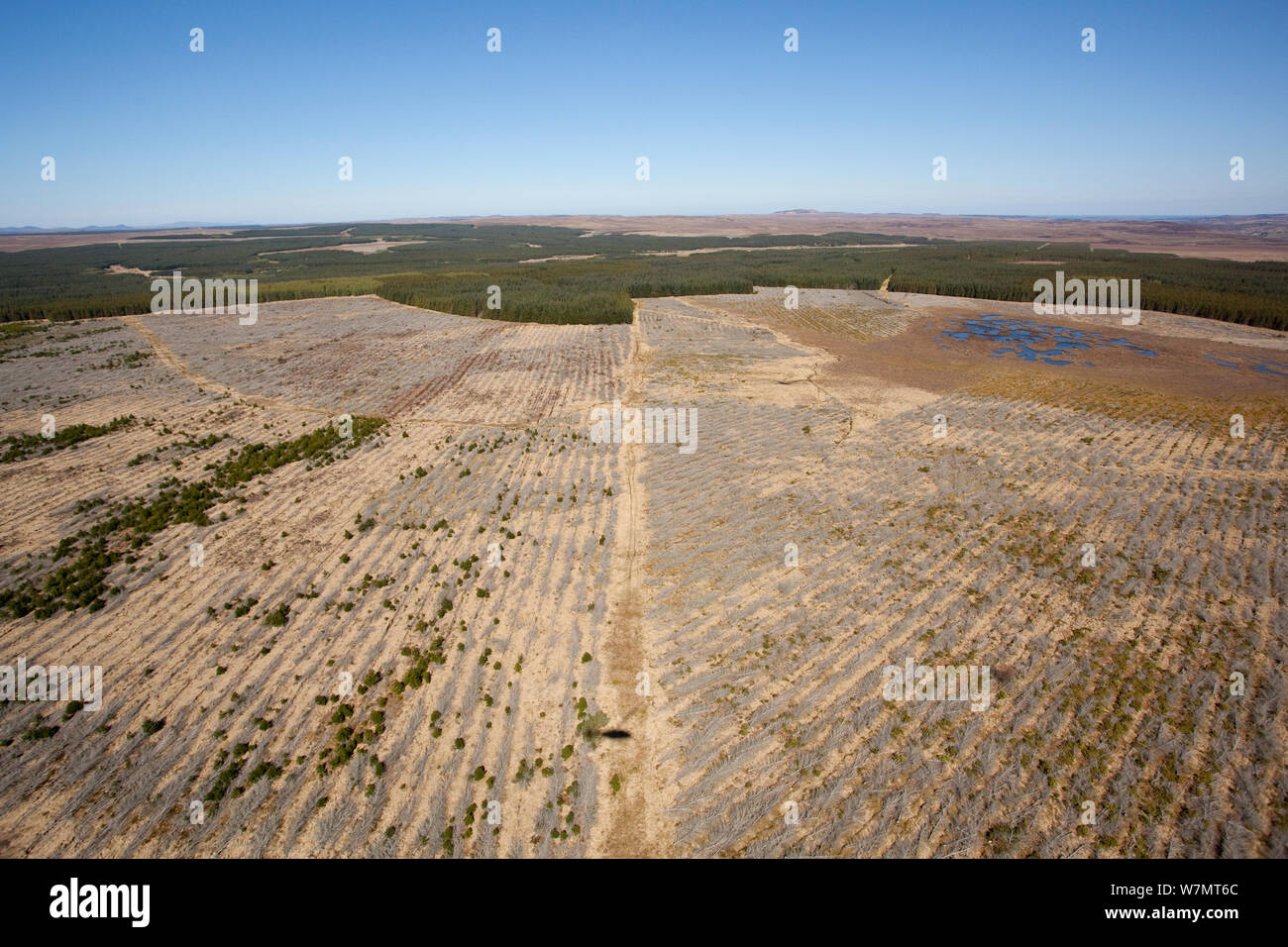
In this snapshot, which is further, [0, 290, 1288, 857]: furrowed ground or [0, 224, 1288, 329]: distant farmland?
[0, 224, 1288, 329]: distant farmland

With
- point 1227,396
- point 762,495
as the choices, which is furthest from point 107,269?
point 1227,396

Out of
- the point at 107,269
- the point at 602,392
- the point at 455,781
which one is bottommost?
the point at 455,781

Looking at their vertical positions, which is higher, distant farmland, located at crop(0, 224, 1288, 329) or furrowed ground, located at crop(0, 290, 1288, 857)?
distant farmland, located at crop(0, 224, 1288, 329)

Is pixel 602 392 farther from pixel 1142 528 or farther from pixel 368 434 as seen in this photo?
pixel 1142 528

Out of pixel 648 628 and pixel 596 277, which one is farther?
pixel 596 277

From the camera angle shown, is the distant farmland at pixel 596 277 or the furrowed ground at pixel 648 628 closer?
the furrowed ground at pixel 648 628

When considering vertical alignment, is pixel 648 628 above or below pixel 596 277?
below

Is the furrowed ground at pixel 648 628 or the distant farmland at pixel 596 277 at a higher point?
the distant farmland at pixel 596 277
